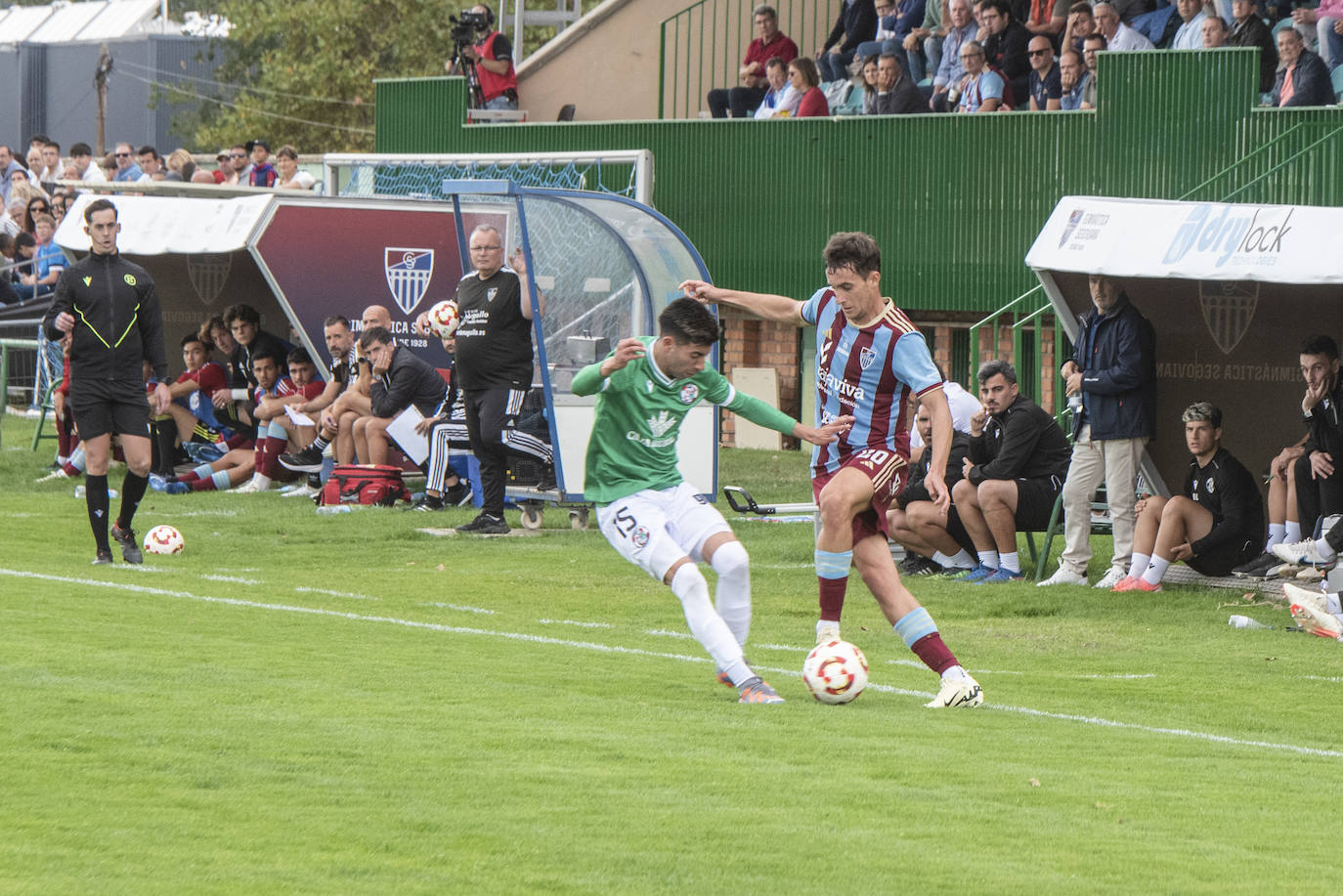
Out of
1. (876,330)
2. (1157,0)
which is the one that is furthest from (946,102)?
(876,330)

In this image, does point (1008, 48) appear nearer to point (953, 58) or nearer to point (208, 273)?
point (953, 58)

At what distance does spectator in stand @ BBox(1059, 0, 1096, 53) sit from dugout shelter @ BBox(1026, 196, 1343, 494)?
22.8 ft

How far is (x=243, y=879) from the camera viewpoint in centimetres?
539

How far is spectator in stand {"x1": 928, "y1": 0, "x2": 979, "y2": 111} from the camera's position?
842 inches

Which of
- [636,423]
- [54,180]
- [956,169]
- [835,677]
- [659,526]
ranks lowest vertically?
[835,677]

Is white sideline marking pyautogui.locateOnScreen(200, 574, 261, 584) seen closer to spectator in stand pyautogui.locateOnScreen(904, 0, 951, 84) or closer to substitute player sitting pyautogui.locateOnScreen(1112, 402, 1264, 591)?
substitute player sitting pyautogui.locateOnScreen(1112, 402, 1264, 591)

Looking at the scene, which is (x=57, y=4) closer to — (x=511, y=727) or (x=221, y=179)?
(x=221, y=179)

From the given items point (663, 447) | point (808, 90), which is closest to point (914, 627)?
point (663, 447)

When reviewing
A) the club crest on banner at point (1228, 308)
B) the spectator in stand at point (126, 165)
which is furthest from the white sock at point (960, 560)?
the spectator in stand at point (126, 165)

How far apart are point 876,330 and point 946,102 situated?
1311 cm

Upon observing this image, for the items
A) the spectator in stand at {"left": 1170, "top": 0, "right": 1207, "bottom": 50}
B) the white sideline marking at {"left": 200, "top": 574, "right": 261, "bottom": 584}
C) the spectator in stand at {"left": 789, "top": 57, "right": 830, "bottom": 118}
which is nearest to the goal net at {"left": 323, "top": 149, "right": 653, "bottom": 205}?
the spectator in stand at {"left": 789, "top": 57, "right": 830, "bottom": 118}

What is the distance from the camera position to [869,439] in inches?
351

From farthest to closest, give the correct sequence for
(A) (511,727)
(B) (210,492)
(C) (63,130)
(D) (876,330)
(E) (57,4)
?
(E) (57,4) → (C) (63,130) → (B) (210,492) → (D) (876,330) → (A) (511,727)

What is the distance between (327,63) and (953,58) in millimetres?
32577
